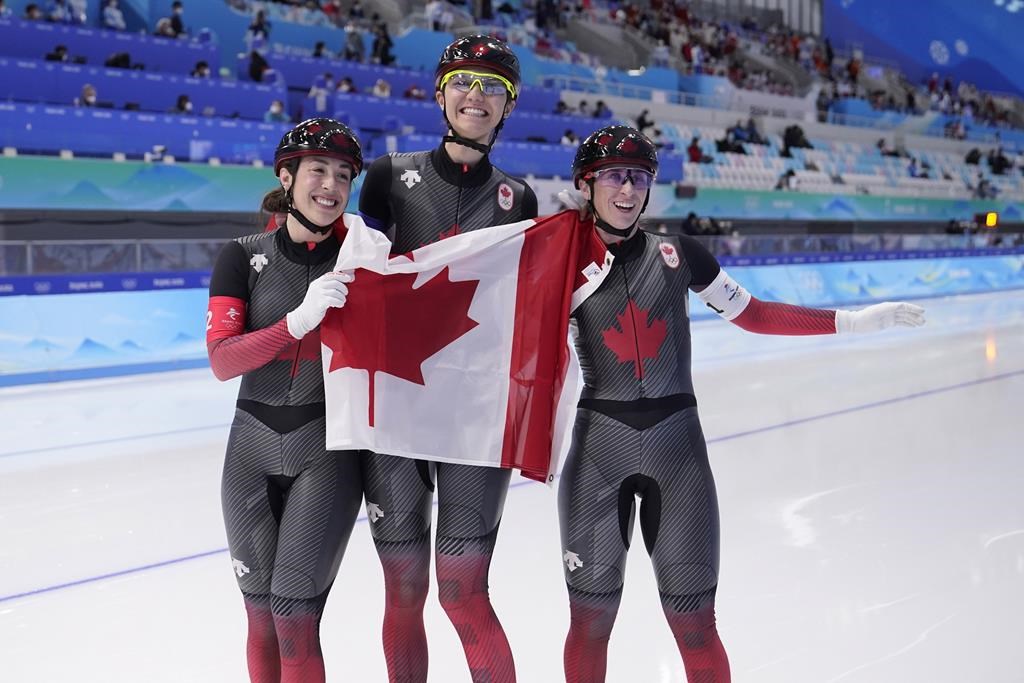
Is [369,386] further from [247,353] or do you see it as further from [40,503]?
[40,503]

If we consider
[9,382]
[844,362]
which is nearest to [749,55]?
[844,362]

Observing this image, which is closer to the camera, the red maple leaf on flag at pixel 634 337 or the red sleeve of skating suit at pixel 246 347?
the red sleeve of skating suit at pixel 246 347

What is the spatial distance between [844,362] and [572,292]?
24.7 feet

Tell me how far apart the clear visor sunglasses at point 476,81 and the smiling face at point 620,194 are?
353mm

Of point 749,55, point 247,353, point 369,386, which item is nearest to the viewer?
point 247,353

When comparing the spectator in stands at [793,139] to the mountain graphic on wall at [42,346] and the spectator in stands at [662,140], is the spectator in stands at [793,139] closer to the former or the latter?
the spectator in stands at [662,140]

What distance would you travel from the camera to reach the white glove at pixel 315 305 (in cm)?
227

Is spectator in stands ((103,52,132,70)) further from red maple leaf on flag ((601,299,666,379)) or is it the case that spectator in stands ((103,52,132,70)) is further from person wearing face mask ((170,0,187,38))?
red maple leaf on flag ((601,299,666,379))

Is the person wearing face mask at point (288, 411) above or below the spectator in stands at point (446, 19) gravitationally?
below

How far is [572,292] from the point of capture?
252cm

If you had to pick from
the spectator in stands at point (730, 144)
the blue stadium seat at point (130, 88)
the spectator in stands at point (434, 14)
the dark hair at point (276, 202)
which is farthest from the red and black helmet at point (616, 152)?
the spectator in stands at point (730, 144)

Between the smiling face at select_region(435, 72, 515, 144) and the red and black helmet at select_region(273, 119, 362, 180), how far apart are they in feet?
0.96

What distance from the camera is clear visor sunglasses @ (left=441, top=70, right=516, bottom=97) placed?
2.52 metres

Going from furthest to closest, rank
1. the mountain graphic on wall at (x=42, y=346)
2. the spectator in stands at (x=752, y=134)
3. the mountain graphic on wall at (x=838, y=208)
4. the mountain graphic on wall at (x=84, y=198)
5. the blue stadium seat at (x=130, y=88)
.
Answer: the mountain graphic on wall at (x=838, y=208), the spectator in stands at (x=752, y=134), the mountain graphic on wall at (x=84, y=198), the blue stadium seat at (x=130, y=88), the mountain graphic on wall at (x=42, y=346)
